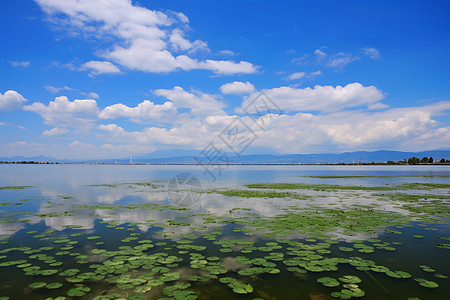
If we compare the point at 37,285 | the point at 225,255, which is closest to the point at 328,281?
the point at 225,255

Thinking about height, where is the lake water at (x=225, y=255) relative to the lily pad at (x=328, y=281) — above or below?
below

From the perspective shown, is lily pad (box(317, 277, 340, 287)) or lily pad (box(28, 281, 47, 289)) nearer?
lily pad (box(28, 281, 47, 289))

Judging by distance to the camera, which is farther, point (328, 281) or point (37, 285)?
point (328, 281)

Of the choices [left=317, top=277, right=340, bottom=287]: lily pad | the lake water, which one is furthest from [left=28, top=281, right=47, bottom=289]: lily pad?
[left=317, top=277, right=340, bottom=287]: lily pad

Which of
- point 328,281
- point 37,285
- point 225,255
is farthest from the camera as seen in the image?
point 225,255

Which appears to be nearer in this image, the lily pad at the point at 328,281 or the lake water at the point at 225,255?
the lake water at the point at 225,255

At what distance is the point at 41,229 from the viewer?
13.2 m

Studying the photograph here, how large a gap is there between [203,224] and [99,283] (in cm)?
769

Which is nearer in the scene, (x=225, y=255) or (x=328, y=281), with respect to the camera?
(x=328, y=281)

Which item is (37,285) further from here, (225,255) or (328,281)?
(328,281)

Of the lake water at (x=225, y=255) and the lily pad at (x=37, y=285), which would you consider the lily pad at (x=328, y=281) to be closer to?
the lake water at (x=225, y=255)

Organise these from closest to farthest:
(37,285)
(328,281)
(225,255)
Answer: (37,285) < (328,281) < (225,255)

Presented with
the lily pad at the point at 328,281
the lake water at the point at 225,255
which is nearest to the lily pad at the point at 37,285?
the lake water at the point at 225,255

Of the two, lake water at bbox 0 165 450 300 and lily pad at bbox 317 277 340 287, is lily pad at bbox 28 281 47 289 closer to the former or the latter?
lake water at bbox 0 165 450 300
